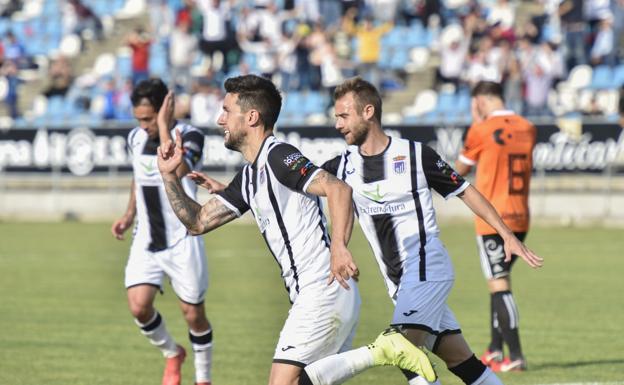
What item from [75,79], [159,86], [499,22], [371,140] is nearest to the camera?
[371,140]

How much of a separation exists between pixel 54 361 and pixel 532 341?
15.2 feet

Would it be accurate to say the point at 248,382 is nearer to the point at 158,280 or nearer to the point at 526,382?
the point at 158,280

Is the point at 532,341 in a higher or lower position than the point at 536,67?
lower

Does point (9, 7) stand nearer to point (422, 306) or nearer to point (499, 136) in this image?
point (499, 136)

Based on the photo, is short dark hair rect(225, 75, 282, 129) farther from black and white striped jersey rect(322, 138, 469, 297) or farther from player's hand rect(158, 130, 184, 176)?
black and white striped jersey rect(322, 138, 469, 297)

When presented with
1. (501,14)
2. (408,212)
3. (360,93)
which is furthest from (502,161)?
(501,14)

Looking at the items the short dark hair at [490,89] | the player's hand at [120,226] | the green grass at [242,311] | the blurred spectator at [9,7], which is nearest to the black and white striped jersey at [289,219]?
the green grass at [242,311]

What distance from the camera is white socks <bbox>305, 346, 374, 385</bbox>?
22.2 ft

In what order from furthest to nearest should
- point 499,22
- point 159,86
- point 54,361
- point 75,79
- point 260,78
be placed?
point 75,79
point 499,22
point 54,361
point 159,86
point 260,78

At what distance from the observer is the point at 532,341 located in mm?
12555

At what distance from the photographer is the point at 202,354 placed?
32.2 feet

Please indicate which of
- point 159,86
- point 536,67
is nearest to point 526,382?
point 159,86

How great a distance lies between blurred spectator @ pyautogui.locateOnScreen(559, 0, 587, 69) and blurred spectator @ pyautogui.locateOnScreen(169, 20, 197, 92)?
9503 mm

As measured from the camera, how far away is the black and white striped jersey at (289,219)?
688 centimetres
